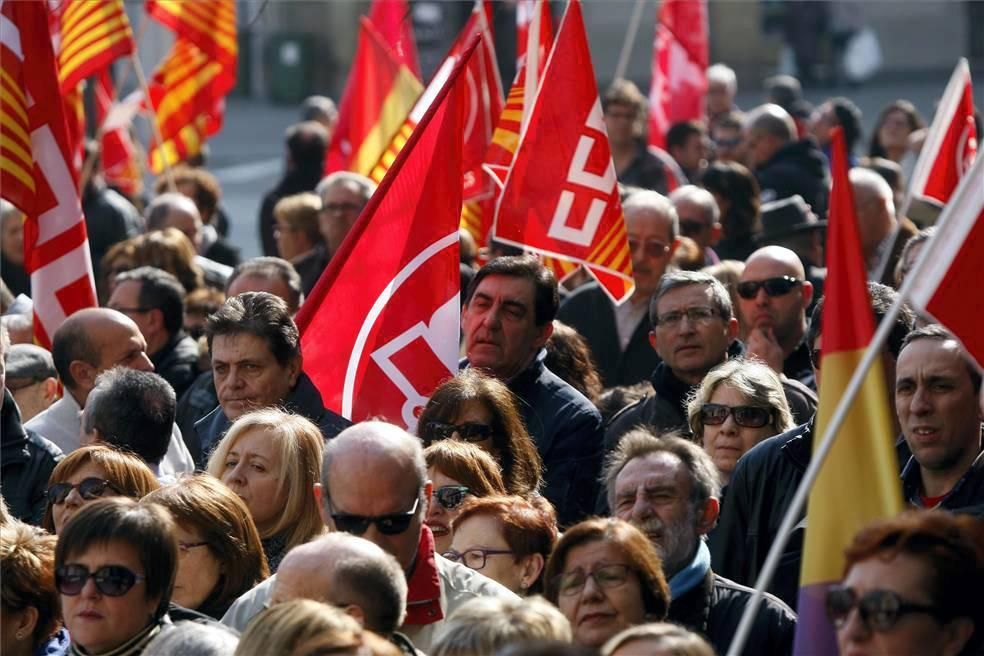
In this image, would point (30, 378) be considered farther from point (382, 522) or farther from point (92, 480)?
point (382, 522)

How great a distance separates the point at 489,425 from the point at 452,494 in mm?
487

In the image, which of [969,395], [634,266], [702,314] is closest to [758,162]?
[634,266]

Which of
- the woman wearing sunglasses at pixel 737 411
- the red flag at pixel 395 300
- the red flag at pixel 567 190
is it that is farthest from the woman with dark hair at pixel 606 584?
the red flag at pixel 567 190

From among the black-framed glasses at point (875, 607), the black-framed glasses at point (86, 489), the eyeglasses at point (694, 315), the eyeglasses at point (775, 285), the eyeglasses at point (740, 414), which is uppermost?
the black-framed glasses at point (875, 607)

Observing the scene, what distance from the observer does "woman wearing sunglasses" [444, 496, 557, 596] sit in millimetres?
5793

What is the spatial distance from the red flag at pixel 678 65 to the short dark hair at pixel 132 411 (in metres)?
7.72

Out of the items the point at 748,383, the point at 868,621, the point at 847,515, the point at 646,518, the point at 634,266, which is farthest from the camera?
the point at 634,266

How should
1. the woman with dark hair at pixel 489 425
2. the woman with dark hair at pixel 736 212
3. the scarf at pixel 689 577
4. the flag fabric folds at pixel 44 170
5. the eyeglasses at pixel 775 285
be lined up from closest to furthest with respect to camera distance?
the scarf at pixel 689 577 → the woman with dark hair at pixel 489 425 → the eyeglasses at pixel 775 285 → the flag fabric folds at pixel 44 170 → the woman with dark hair at pixel 736 212

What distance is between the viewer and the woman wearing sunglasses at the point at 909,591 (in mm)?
4230

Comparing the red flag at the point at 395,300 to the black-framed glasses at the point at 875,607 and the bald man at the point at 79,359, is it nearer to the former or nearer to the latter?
the bald man at the point at 79,359

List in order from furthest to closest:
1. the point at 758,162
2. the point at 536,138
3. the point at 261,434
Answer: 1. the point at 758,162
2. the point at 536,138
3. the point at 261,434

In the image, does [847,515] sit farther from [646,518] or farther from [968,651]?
[646,518]

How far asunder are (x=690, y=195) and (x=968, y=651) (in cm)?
606

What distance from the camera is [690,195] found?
10.3 metres
